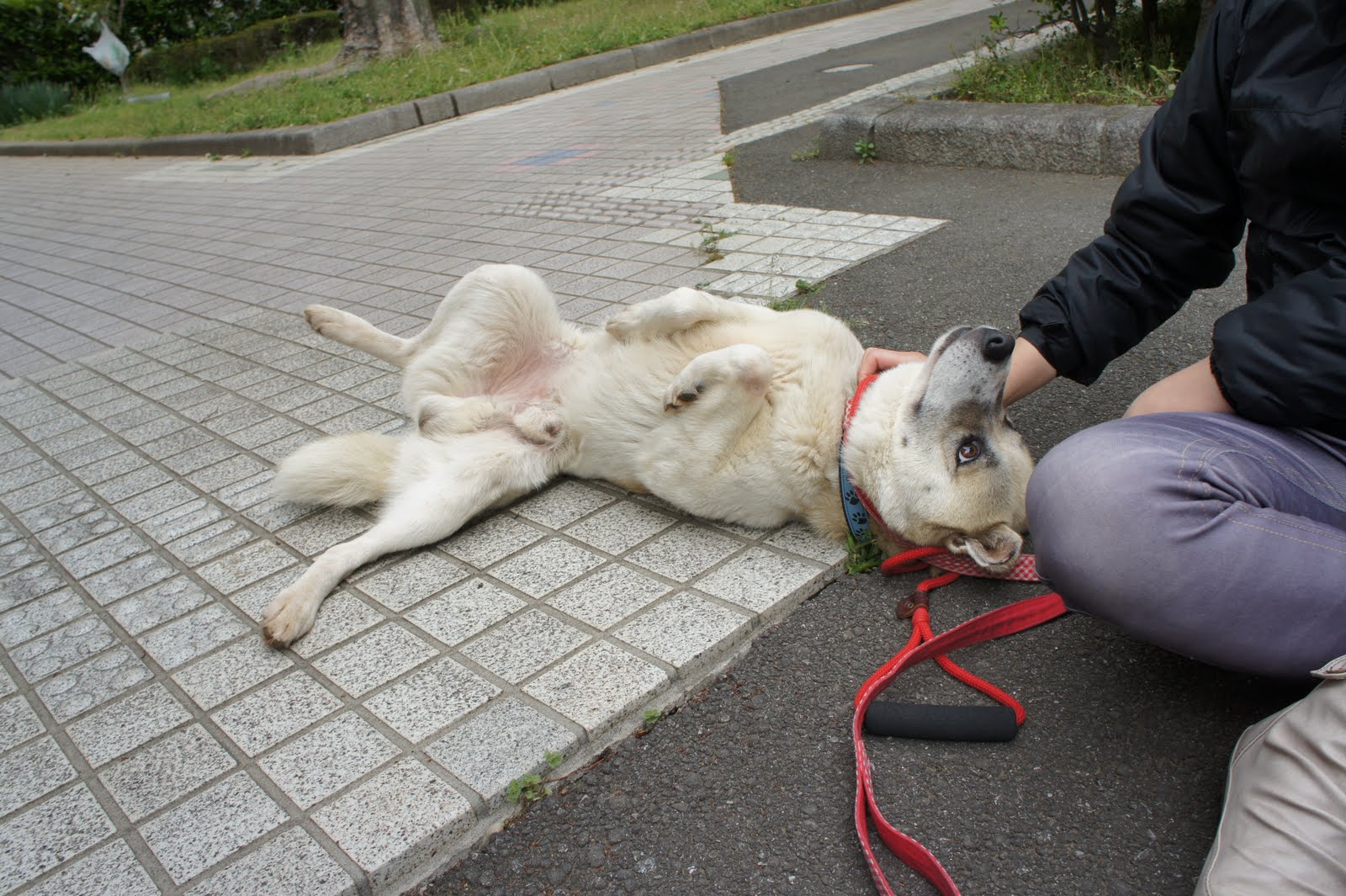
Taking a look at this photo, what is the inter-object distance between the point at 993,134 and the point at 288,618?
4835 millimetres

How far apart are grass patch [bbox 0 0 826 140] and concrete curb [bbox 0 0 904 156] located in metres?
0.24

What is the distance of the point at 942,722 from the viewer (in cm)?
198

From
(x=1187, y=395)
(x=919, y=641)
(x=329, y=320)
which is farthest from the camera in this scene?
(x=329, y=320)

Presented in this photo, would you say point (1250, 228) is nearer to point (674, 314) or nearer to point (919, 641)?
point (919, 641)

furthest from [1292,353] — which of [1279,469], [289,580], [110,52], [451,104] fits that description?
[110,52]

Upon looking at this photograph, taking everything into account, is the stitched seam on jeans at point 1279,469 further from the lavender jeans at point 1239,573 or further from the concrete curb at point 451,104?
the concrete curb at point 451,104

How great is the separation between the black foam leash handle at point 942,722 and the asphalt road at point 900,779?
0.09 ft

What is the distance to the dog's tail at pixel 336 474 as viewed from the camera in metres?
2.96

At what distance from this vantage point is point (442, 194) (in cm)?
718

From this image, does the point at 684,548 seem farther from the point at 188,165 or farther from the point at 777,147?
the point at 188,165

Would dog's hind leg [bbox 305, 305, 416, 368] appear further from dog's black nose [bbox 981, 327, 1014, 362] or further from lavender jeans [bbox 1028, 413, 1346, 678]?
lavender jeans [bbox 1028, 413, 1346, 678]

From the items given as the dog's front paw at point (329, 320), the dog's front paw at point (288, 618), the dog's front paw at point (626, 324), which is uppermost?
the dog's front paw at point (329, 320)

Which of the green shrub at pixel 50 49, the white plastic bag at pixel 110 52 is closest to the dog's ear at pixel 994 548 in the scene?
the white plastic bag at pixel 110 52

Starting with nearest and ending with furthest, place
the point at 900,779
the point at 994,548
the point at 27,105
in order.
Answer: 1. the point at 900,779
2. the point at 994,548
3. the point at 27,105
